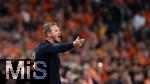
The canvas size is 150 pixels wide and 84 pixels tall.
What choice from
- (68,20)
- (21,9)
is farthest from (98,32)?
(21,9)

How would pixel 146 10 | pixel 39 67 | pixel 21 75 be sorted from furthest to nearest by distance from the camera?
1. pixel 146 10
2. pixel 21 75
3. pixel 39 67

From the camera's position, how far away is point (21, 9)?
74.0 ft

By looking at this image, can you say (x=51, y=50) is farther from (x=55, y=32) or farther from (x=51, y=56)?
(x=55, y=32)

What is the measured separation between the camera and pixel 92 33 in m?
21.2

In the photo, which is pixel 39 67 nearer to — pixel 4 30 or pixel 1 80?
pixel 1 80

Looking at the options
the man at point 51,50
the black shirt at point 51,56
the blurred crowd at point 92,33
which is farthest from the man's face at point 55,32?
the blurred crowd at point 92,33

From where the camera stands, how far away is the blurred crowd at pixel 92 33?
18.2 meters

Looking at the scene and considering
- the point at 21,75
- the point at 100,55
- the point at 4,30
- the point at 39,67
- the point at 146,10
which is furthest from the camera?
A: the point at 146,10

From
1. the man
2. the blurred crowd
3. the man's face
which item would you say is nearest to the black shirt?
the man

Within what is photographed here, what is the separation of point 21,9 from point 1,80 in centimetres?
979

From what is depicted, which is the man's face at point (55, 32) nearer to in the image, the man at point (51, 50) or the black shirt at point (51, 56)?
the man at point (51, 50)

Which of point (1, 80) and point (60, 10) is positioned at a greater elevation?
point (60, 10)

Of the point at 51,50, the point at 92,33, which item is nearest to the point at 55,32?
the point at 51,50

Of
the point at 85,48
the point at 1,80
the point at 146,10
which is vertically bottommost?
the point at 1,80
